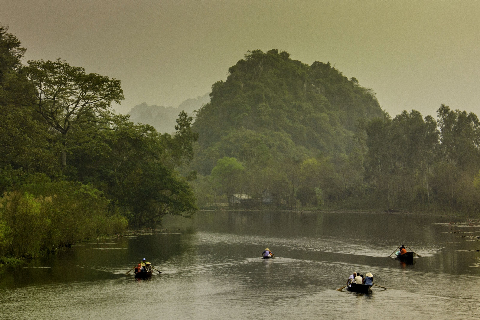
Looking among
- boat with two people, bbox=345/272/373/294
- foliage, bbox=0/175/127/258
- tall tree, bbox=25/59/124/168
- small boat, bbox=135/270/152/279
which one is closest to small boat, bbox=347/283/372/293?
boat with two people, bbox=345/272/373/294

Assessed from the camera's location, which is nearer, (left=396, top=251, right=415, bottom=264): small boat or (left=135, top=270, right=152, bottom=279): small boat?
(left=135, top=270, right=152, bottom=279): small boat

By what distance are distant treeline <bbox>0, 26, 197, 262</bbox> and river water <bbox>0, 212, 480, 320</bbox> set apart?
5358 mm

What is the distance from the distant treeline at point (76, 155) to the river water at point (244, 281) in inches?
211

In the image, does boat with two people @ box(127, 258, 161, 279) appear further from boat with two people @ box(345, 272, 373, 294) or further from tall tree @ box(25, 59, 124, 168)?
tall tree @ box(25, 59, 124, 168)

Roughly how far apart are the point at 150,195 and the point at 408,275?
48.9 metres

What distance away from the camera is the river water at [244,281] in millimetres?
33469

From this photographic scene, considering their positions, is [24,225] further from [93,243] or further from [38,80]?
[38,80]

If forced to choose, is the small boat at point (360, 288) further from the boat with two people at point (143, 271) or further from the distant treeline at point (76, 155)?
the distant treeline at point (76, 155)

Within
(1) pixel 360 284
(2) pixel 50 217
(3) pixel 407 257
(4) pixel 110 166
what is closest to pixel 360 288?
(1) pixel 360 284

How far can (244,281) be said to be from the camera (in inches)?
1719

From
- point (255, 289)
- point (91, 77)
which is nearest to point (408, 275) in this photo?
point (255, 289)

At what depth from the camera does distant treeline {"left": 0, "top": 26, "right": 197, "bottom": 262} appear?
6519 centimetres

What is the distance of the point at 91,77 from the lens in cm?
8025

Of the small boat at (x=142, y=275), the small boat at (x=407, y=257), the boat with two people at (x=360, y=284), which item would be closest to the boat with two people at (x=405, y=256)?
the small boat at (x=407, y=257)
